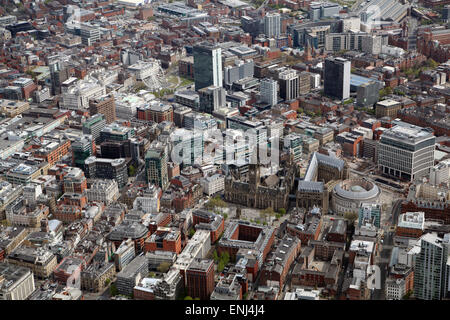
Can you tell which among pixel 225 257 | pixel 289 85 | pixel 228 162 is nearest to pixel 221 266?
pixel 225 257

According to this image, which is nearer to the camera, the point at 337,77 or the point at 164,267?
the point at 164,267

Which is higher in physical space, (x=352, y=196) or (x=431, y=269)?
(x=431, y=269)

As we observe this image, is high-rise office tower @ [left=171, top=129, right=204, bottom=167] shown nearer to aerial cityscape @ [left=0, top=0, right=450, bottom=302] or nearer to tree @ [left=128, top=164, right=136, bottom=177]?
aerial cityscape @ [left=0, top=0, right=450, bottom=302]

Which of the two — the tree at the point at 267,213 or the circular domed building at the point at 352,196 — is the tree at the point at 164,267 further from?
the circular domed building at the point at 352,196

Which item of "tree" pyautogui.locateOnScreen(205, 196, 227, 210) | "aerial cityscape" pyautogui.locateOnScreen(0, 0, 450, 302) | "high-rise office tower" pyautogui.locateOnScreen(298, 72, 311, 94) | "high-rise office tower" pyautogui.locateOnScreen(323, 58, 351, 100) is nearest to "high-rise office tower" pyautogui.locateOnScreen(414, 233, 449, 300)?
"aerial cityscape" pyautogui.locateOnScreen(0, 0, 450, 302)

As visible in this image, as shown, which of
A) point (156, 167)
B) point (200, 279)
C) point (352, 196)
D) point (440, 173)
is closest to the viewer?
point (200, 279)

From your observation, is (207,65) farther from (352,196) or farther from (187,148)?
(352,196)
